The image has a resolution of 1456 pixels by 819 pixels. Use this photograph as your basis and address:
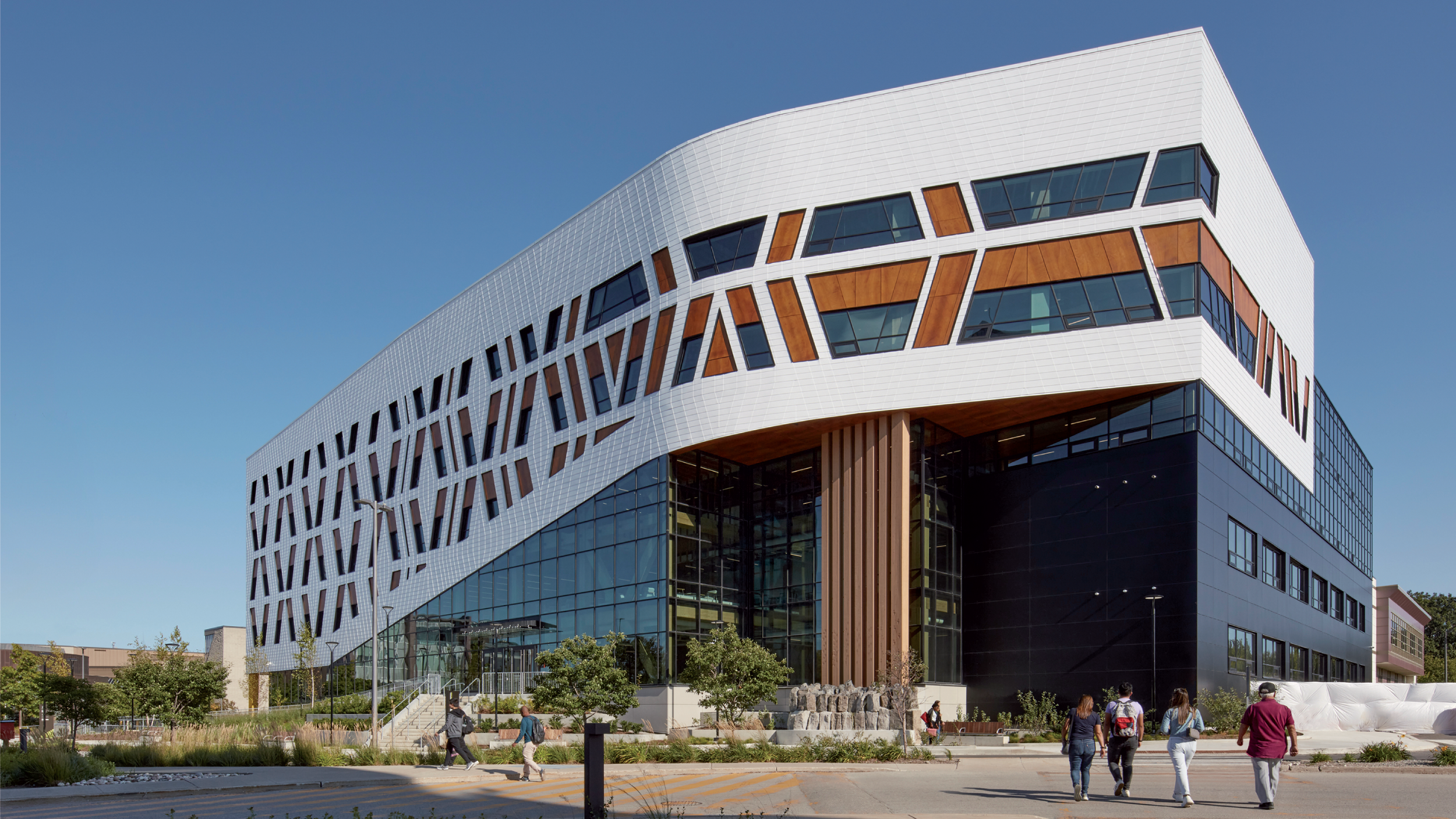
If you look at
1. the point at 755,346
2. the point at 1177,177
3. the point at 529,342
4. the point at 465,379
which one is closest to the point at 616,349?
the point at 755,346

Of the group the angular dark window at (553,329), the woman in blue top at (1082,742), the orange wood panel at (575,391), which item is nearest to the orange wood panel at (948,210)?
the orange wood panel at (575,391)

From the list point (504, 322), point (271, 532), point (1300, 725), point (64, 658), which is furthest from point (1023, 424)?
point (64, 658)

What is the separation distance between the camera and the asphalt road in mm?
15250

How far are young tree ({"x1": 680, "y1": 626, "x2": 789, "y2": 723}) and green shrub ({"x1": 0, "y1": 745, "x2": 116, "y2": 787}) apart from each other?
20110mm

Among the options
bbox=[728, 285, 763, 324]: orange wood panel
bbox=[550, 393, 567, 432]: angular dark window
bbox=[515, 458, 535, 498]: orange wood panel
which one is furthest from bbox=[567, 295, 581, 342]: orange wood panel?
bbox=[728, 285, 763, 324]: orange wood panel

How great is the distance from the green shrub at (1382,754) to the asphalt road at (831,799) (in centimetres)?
211

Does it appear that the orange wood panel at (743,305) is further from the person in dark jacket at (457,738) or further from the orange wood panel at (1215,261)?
the person in dark jacket at (457,738)

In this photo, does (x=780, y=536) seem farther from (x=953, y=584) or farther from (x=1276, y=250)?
(x=1276, y=250)

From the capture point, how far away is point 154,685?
40125mm

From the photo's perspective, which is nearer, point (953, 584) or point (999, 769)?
point (999, 769)

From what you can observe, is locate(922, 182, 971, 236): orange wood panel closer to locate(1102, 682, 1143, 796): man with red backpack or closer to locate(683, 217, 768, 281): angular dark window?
locate(683, 217, 768, 281): angular dark window

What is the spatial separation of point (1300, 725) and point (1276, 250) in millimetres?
21690

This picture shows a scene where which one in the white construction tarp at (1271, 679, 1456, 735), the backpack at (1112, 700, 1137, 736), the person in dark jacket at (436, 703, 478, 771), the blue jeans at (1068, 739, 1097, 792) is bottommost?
the white construction tarp at (1271, 679, 1456, 735)

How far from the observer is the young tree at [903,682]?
36844mm
